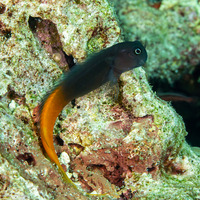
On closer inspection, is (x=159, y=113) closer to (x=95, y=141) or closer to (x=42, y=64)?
(x=95, y=141)

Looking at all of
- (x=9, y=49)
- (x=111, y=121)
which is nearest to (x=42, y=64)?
(x=9, y=49)

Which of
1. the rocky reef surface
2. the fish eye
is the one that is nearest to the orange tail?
the rocky reef surface

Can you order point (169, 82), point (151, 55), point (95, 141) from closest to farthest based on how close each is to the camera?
point (95, 141) < point (151, 55) < point (169, 82)

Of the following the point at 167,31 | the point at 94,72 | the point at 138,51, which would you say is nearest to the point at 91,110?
the point at 94,72

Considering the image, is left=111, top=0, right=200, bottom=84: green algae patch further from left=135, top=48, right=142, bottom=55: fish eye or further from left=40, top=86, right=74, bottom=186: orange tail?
left=40, top=86, right=74, bottom=186: orange tail

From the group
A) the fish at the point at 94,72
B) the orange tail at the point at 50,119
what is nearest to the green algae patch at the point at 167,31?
the fish at the point at 94,72

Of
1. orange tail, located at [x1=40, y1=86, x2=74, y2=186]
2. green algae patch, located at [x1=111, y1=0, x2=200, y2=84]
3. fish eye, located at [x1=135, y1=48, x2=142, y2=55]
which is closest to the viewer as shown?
orange tail, located at [x1=40, y1=86, x2=74, y2=186]

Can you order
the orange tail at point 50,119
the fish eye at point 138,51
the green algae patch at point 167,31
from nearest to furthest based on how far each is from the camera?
the orange tail at point 50,119 < the fish eye at point 138,51 < the green algae patch at point 167,31

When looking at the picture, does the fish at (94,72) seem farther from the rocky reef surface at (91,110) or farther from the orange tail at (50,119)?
the rocky reef surface at (91,110)

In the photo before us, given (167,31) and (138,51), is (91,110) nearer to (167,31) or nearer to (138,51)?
(138,51)
